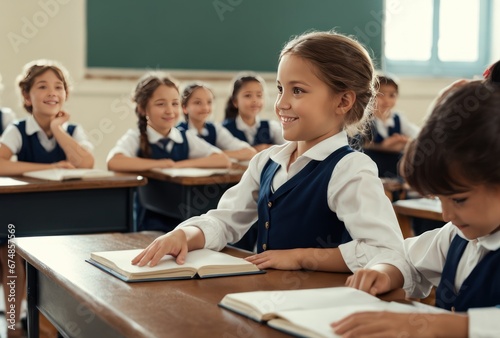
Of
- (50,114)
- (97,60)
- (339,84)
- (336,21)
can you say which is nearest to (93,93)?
(97,60)

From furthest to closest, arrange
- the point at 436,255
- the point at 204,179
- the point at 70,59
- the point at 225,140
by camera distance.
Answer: the point at 70,59
the point at 225,140
the point at 204,179
the point at 436,255

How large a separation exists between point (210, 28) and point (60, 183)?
3592 mm

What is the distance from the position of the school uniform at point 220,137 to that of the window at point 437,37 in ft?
9.55

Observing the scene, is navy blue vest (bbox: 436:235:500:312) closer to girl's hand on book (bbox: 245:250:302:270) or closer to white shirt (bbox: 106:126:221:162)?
girl's hand on book (bbox: 245:250:302:270)

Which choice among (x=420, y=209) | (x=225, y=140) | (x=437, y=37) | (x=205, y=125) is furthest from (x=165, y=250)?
(x=437, y=37)

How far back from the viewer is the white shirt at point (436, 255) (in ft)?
→ 4.07

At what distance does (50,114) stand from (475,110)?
307 cm

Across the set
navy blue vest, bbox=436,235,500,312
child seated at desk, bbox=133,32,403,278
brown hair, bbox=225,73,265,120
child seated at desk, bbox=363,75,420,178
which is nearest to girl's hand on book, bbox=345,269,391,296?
navy blue vest, bbox=436,235,500,312

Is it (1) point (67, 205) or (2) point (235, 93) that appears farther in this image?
(2) point (235, 93)

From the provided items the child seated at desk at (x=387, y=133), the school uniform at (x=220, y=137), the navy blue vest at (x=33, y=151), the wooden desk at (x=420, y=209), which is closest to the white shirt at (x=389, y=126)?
the child seated at desk at (x=387, y=133)

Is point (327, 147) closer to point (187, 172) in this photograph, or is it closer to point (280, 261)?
point (280, 261)

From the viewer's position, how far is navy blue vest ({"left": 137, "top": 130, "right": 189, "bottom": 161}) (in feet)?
13.5

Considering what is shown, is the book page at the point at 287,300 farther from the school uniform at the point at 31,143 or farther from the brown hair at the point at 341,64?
the school uniform at the point at 31,143

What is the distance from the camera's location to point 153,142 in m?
4.13
